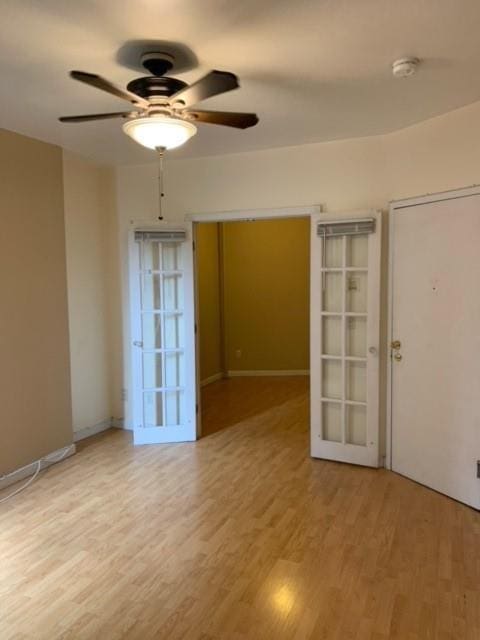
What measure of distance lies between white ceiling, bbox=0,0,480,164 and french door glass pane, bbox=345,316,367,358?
1.50 meters

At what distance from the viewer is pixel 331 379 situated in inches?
159


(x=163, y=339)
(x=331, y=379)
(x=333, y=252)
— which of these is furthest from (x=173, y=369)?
(x=333, y=252)

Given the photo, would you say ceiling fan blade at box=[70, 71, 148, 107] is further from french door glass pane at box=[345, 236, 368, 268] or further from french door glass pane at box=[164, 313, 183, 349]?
french door glass pane at box=[164, 313, 183, 349]

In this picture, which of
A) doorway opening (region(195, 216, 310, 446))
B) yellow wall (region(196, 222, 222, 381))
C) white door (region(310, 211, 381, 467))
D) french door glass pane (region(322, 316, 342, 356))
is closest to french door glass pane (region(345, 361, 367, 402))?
white door (region(310, 211, 381, 467))

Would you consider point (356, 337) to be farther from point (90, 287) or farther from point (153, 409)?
point (90, 287)

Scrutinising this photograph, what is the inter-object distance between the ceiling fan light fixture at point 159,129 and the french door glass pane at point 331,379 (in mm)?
2333

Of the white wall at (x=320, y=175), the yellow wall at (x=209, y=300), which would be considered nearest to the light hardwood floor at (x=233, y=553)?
the white wall at (x=320, y=175)

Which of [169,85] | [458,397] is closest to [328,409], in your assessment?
[458,397]

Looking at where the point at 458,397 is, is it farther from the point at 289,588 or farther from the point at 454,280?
the point at 289,588

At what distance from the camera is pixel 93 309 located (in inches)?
185

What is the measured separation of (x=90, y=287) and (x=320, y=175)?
7.94ft

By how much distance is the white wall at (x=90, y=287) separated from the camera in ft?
14.5

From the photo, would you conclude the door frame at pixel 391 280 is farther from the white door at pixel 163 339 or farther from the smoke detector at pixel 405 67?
the white door at pixel 163 339

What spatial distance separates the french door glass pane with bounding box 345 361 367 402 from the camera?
12.8ft
